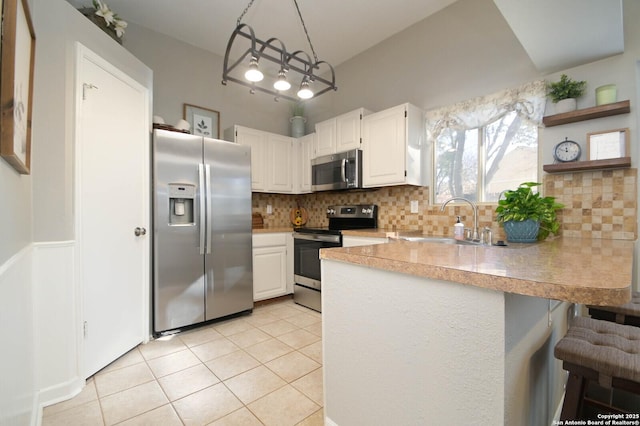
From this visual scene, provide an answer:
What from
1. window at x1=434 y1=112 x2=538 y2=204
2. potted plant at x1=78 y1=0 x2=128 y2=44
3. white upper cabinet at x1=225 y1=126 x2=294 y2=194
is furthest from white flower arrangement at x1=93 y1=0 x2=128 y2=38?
window at x1=434 y1=112 x2=538 y2=204

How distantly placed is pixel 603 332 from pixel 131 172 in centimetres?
296

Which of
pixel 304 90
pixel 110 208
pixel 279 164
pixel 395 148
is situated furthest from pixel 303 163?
pixel 110 208

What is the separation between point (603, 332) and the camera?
44.5 inches

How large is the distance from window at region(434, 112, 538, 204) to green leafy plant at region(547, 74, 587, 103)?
0.25 m

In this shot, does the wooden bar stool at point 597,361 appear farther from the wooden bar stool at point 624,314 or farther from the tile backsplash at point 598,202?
the tile backsplash at point 598,202

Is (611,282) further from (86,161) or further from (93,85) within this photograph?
(93,85)

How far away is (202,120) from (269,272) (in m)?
2.00

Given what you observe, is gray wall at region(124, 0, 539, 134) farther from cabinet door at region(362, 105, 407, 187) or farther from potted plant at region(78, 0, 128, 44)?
Answer: potted plant at region(78, 0, 128, 44)

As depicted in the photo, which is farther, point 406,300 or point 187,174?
point 187,174

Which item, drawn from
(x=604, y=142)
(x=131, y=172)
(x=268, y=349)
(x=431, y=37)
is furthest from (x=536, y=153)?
(x=131, y=172)

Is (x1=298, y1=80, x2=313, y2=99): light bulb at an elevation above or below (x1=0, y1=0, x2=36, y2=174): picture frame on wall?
above

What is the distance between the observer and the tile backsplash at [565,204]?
1.83m

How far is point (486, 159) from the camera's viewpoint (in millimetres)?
2533

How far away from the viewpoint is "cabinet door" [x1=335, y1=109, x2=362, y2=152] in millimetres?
3100
